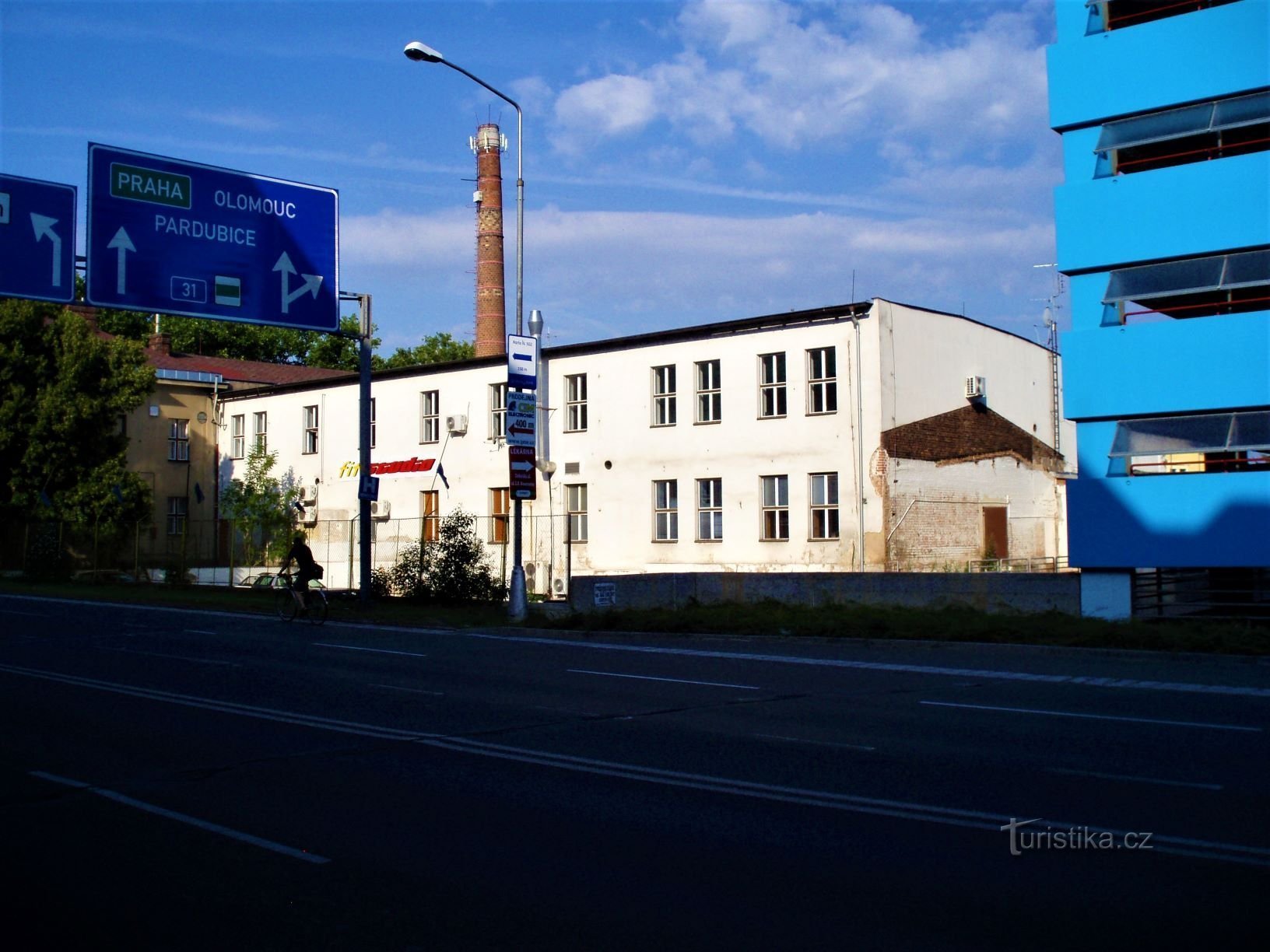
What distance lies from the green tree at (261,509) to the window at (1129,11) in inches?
1393

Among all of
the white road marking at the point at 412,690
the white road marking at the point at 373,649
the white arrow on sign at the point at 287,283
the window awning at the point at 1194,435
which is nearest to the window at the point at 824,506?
the window awning at the point at 1194,435

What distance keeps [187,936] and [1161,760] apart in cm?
709

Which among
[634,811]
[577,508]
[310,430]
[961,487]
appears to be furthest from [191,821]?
[310,430]

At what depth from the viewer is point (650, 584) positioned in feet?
89.0

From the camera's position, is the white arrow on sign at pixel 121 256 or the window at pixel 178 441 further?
the window at pixel 178 441

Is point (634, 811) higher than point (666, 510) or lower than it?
lower

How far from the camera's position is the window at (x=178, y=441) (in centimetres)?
5666

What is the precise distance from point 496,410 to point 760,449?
11248mm

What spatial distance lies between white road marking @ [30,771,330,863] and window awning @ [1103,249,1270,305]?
19.8 meters

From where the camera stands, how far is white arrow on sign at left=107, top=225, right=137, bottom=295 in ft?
68.1

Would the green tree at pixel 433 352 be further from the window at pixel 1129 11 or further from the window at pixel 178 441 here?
the window at pixel 1129 11

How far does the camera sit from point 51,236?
63.7 ft

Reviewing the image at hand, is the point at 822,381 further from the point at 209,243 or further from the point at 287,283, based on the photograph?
the point at 209,243

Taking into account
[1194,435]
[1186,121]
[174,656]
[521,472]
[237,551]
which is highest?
[1186,121]
